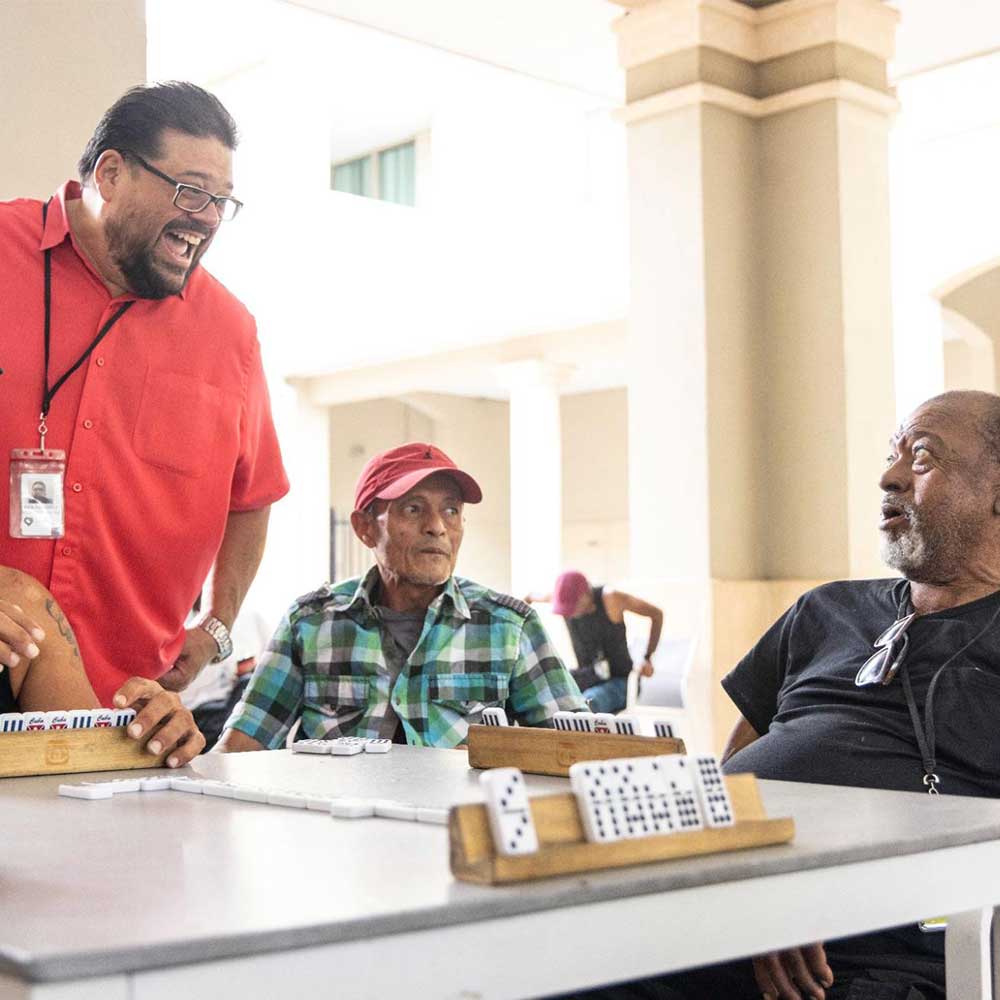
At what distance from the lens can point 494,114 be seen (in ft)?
47.9

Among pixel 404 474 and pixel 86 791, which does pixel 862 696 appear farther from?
pixel 86 791

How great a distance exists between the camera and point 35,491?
8.87 feet

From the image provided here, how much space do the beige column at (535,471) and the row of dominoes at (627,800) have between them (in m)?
12.5

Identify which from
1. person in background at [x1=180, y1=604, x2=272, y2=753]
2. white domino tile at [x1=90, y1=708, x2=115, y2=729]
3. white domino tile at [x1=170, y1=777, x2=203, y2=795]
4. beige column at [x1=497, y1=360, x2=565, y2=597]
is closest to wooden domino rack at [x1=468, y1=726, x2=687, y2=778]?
white domino tile at [x1=170, y1=777, x2=203, y2=795]

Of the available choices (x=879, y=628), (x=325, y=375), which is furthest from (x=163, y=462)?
(x=325, y=375)

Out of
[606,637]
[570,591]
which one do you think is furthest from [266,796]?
[570,591]

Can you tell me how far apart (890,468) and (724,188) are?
456 centimetres

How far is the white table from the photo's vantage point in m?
1.03

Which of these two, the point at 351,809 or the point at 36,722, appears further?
the point at 36,722

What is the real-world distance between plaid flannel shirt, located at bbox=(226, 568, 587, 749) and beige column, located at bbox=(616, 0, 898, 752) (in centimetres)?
400

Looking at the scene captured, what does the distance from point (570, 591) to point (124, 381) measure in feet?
15.8

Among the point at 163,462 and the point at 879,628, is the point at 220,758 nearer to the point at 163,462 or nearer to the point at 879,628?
the point at 163,462

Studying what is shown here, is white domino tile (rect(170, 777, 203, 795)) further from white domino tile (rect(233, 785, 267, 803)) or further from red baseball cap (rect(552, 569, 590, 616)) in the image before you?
red baseball cap (rect(552, 569, 590, 616))

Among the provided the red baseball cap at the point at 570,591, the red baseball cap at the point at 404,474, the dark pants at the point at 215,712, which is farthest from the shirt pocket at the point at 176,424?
the red baseball cap at the point at 570,591
